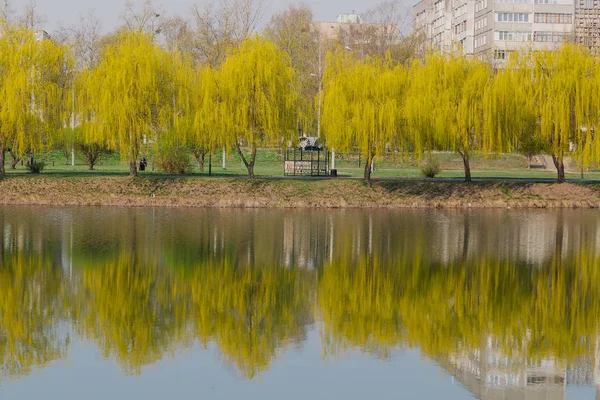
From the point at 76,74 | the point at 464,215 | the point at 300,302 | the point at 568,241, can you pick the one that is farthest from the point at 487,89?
the point at 300,302

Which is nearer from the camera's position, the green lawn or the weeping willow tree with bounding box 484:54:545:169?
the weeping willow tree with bounding box 484:54:545:169

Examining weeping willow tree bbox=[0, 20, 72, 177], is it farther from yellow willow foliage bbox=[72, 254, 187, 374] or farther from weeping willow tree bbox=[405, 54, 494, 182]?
yellow willow foliage bbox=[72, 254, 187, 374]

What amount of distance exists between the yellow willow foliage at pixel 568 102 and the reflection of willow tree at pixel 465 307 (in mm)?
23237

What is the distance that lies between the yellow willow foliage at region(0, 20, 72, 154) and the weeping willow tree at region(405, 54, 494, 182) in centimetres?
1759

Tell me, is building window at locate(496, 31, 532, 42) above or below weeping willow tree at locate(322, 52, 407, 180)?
above

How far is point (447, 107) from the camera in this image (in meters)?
46.8

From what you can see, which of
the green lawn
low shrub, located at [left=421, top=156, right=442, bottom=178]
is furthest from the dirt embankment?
the green lawn

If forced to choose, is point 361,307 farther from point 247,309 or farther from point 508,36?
point 508,36

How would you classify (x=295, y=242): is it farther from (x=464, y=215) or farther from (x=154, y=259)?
(x=464, y=215)

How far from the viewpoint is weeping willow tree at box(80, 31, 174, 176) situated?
45.5m

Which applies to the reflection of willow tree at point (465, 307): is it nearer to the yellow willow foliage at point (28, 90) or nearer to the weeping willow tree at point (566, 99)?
the weeping willow tree at point (566, 99)

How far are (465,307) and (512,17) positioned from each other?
8590 centimetres

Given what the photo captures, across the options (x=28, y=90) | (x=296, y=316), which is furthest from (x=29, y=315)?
(x=28, y=90)

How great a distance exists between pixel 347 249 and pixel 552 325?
10987 millimetres
